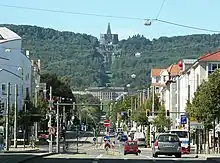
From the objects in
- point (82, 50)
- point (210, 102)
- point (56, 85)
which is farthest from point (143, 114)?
point (82, 50)

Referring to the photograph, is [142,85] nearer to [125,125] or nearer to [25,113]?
[125,125]

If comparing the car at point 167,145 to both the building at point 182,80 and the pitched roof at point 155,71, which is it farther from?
the pitched roof at point 155,71

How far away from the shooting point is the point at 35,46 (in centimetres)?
16650

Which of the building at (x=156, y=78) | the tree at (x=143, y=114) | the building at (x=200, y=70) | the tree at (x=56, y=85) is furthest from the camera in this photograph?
the building at (x=156, y=78)

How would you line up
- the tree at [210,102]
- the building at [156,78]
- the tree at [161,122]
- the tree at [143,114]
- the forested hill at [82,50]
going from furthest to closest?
the building at [156,78], the forested hill at [82,50], the tree at [143,114], the tree at [161,122], the tree at [210,102]

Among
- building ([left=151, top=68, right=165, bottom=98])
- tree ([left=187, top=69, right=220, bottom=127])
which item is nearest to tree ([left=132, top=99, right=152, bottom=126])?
building ([left=151, top=68, right=165, bottom=98])

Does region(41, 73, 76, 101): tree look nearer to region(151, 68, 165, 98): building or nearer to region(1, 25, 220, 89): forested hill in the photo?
region(1, 25, 220, 89): forested hill

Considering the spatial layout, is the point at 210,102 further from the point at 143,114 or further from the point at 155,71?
the point at 155,71

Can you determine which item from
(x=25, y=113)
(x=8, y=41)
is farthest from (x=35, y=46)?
(x=25, y=113)

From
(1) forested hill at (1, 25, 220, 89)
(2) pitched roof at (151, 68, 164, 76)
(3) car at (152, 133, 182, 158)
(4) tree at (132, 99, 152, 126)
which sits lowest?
(3) car at (152, 133, 182, 158)

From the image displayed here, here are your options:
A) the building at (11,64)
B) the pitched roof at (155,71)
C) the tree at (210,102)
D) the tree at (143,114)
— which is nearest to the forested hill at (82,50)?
the pitched roof at (155,71)

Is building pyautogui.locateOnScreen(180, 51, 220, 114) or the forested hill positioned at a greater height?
the forested hill

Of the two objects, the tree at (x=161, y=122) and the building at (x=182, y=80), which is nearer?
the building at (x=182, y=80)

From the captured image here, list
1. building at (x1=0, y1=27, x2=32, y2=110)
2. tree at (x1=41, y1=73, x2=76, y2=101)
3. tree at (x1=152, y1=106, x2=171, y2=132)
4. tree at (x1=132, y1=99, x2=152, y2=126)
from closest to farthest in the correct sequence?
tree at (x1=152, y1=106, x2=171, y2=132), building at (x1=0, y1=27, x2=32, y2=110), tree at (x1=132, y1=99, x2=152, y2=126), tree at (x1=41, y1=73, x2=76, y2=101)
